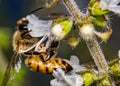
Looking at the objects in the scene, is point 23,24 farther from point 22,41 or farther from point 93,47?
point 93,47

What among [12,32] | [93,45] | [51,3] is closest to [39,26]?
[51,3]

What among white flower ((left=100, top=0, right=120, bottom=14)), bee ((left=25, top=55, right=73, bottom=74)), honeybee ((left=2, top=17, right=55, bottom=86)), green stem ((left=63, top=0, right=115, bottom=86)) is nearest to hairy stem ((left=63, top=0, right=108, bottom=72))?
green stem ((left=63, top=0, right=115, bottom=86))

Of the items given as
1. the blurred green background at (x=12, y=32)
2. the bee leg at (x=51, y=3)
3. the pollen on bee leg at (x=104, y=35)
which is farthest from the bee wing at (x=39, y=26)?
the blurred green background at (x=12, y=32)

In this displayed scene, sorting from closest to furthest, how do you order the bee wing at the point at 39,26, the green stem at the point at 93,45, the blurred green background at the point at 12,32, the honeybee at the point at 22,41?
the green stem at the point at 93,45 → the bee wing at the point at 39,26 → the honeybee at the point at 22,41 → the blurred green background at the point at 12,32

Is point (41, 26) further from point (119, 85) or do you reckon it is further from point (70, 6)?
point (119, 85)

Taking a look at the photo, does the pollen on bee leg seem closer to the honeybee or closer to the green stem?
the green stem

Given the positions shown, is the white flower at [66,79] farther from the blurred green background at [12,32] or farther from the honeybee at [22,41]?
the blurred green background at [12,32]

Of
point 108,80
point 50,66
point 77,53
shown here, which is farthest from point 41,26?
point 77,53

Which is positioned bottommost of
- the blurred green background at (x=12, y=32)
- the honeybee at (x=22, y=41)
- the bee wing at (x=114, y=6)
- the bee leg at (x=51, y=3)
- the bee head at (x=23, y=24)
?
the bee wing at (x=114, y=6)
